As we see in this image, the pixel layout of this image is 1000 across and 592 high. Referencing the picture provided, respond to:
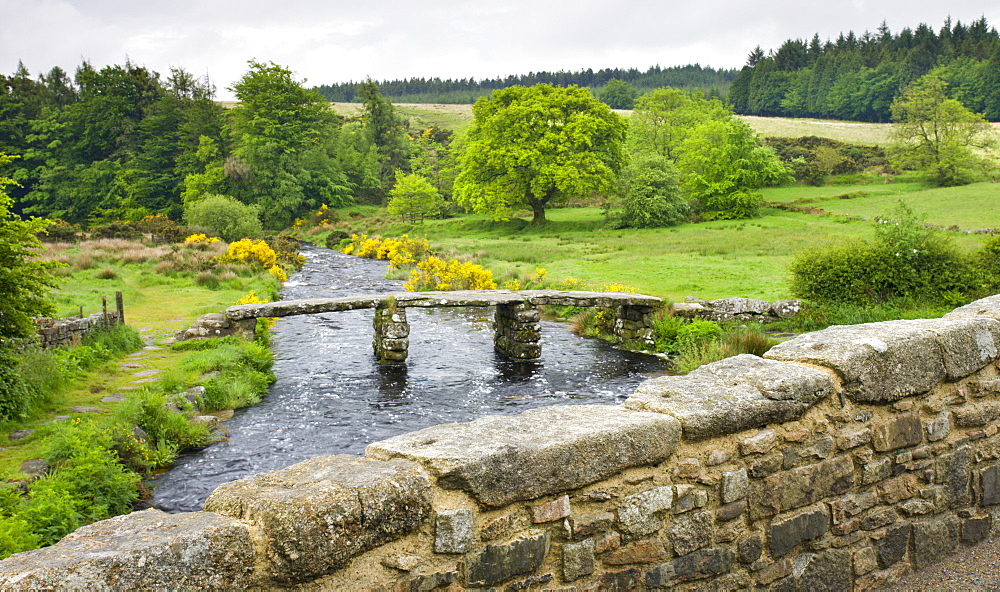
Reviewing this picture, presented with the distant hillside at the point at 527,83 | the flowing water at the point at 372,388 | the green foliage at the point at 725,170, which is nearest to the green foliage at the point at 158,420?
the flowing water at the point at 372,388

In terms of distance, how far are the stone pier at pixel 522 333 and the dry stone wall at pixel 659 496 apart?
31.6 feet

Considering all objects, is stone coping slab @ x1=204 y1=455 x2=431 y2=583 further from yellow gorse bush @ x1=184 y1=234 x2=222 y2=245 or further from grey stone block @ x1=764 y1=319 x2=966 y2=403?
yellow gorse bush @ x1=184 y1=234 x2=222 y2=245

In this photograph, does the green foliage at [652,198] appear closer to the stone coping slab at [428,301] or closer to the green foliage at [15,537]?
the stone coping slab at [428,301]

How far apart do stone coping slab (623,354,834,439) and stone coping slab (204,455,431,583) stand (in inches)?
53.3

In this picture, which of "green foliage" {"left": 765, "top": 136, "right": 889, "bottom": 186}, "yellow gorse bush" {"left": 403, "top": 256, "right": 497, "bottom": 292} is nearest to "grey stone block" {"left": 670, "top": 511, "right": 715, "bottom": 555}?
"yellow gorse bush" {"left": 403, "top": 256, "right": 497, "bottom": 292}

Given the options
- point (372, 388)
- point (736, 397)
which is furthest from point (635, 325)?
point (736, 397)

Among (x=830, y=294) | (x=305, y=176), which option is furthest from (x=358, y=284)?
(x=305, y=176)

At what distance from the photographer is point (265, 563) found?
86.7 inches

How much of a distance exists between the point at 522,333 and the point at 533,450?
429 inches

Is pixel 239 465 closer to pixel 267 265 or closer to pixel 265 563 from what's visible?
pixel 265 563

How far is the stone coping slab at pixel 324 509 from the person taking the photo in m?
2.21

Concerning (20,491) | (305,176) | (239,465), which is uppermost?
(305,176)

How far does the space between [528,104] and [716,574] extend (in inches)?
1577

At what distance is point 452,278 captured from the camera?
20.9 metres
